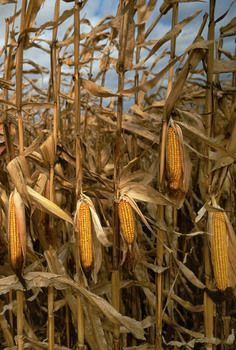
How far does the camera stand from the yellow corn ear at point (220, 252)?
190cm

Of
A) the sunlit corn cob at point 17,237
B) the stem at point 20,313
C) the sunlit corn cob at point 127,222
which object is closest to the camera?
the sunlit corn cob at point 17,237

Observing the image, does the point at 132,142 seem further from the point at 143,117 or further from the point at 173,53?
the point at 173,53

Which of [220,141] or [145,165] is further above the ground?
[220,141]

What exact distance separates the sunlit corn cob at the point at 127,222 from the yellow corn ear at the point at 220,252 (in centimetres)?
35

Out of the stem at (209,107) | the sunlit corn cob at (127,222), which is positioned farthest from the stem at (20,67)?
the stem at (209,107)

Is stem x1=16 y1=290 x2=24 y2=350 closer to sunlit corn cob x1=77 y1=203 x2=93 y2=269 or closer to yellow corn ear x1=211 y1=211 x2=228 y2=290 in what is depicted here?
sunlit corn cob x1=77 y1=203 x2=93 y2=269

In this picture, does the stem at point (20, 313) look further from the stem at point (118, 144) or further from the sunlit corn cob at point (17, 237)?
the stem at point (118, 144)

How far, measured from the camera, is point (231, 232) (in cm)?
199

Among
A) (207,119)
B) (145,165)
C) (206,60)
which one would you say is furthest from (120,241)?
(145,165)

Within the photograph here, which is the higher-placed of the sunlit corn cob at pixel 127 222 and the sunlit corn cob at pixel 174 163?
the sunlit corn cob at pixel 174 163

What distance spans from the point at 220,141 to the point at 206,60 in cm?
36

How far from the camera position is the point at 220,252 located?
190 cm

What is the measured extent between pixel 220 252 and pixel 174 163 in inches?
16.4

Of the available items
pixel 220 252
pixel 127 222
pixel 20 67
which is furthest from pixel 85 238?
pixel 20 67
